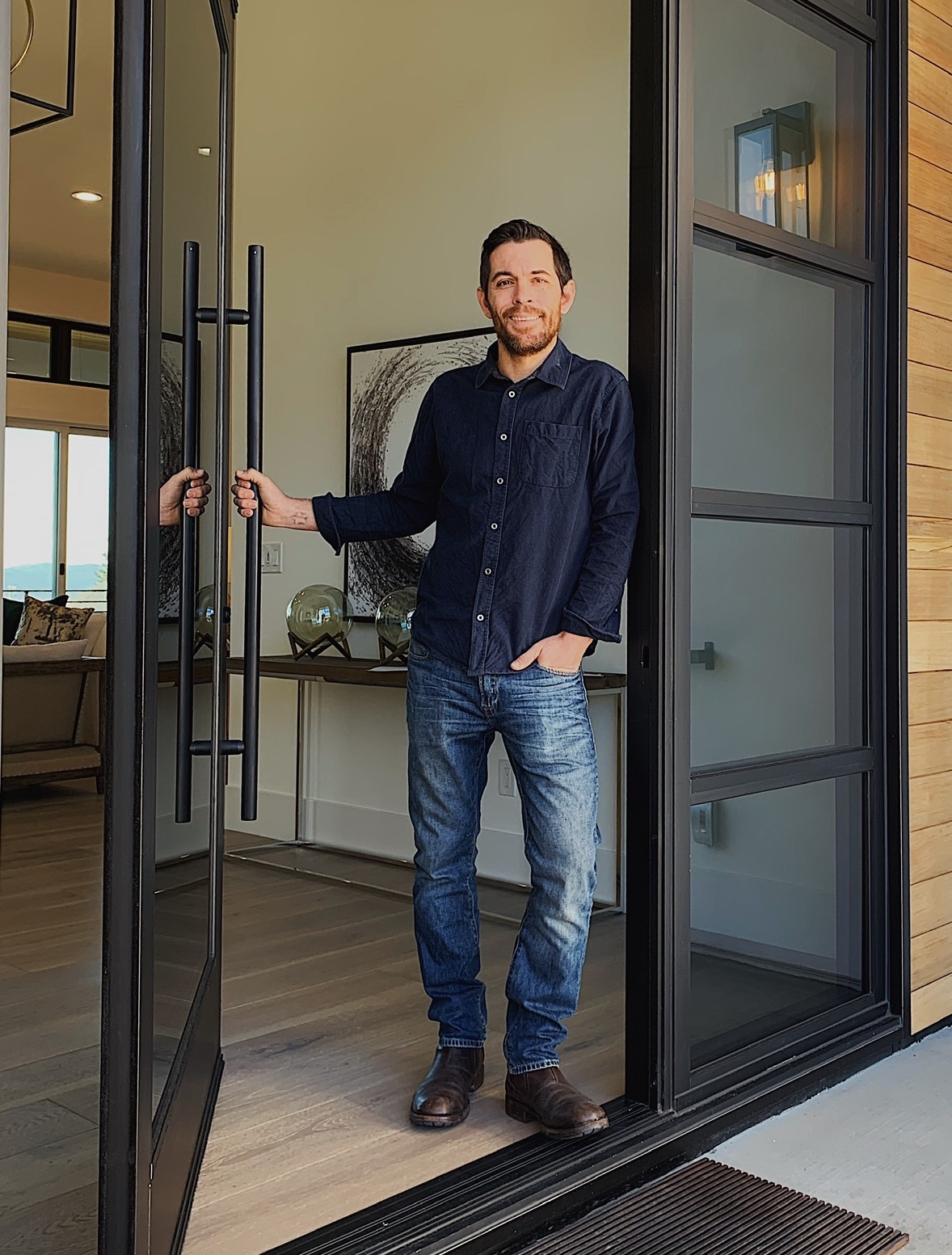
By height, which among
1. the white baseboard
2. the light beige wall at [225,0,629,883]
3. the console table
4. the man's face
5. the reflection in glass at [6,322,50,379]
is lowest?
the white baseboard

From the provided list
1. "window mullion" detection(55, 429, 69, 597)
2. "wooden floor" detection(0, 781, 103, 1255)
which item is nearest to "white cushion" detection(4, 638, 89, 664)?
"wooden floor" detection(0, 781, 103, 1255)

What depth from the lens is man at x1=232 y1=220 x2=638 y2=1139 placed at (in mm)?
2172

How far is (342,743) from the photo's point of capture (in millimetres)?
4668

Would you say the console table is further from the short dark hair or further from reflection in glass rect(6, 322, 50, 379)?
reflection in glass rect(6, 322, 50, 379)

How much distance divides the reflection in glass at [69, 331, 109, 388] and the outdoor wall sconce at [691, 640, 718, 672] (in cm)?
815

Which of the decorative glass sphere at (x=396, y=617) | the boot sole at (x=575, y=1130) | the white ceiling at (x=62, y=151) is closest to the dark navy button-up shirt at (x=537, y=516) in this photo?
the boot sole at (x=575, y=1130)

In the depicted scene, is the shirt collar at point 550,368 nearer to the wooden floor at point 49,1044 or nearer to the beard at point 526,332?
the beard at point 526,332

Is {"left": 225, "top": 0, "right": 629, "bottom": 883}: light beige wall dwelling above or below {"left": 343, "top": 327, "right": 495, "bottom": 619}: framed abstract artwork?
above

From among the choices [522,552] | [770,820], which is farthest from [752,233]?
[770,820]

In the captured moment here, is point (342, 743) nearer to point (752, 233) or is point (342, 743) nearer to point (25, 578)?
point (752, 233)

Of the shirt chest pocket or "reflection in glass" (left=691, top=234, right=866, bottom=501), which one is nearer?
the shirt chest pocket

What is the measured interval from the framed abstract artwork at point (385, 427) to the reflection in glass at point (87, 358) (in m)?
5.60

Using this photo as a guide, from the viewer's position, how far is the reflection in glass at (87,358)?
958cm

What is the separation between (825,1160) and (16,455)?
8456mm
